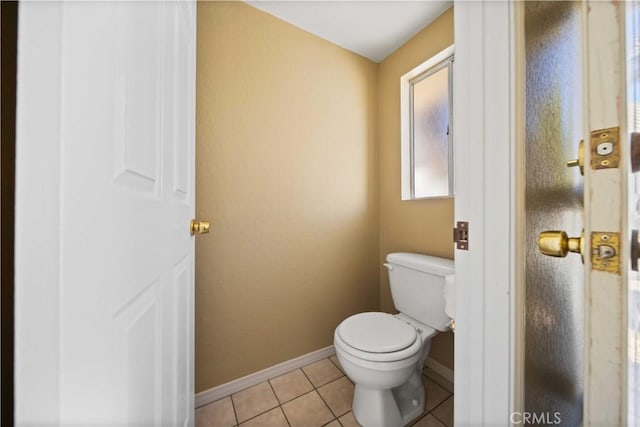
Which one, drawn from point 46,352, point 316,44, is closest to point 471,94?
point 46,352

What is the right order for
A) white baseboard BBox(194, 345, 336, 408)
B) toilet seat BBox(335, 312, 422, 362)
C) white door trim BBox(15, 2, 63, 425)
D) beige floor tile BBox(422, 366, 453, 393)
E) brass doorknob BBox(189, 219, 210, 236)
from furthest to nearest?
1. beige floor tile BBox(422, 366, 453, 393)
2. white baseboard BBox(194, 345, 336, 408)
3. toilet seat BBox(335, 312, 422, 362)
4. brass doorknob BBox(189, 219, 210, 236)
5. white door trim BBox(15, 2, 63, 425)

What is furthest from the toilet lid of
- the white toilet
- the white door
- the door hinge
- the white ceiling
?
the white ceiling

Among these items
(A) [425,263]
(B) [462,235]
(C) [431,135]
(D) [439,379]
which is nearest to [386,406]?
(D) [439,379]

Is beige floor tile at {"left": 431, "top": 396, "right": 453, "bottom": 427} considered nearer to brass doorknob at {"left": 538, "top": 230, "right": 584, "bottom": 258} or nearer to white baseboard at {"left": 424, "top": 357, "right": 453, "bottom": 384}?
white baseboard at {"left": 424, "top": 357, "right": 453, "bottom": 384}

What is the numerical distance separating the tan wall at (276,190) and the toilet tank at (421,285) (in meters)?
0.39

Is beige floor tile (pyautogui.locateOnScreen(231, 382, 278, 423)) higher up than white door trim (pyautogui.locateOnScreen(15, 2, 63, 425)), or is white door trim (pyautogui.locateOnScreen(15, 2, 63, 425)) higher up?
white door trim (pyautogui.locateOnScreen(15, 2, 63, 425))

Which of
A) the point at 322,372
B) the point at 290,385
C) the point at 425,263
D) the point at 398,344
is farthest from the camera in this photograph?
the point at 322,372

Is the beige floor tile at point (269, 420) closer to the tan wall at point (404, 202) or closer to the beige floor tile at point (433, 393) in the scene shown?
the beige floor tile at point (433, 393)

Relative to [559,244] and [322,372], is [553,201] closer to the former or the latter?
[559,244]

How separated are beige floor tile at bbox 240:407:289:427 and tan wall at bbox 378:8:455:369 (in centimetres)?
94

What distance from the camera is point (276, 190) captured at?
143 centimetres

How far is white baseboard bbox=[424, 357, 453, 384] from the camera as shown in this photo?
137 cm

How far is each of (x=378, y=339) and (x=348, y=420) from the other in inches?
17.4

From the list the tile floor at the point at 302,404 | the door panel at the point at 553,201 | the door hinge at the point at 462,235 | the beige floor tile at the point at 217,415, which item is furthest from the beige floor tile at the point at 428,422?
the door hinge at the point at 462,235
